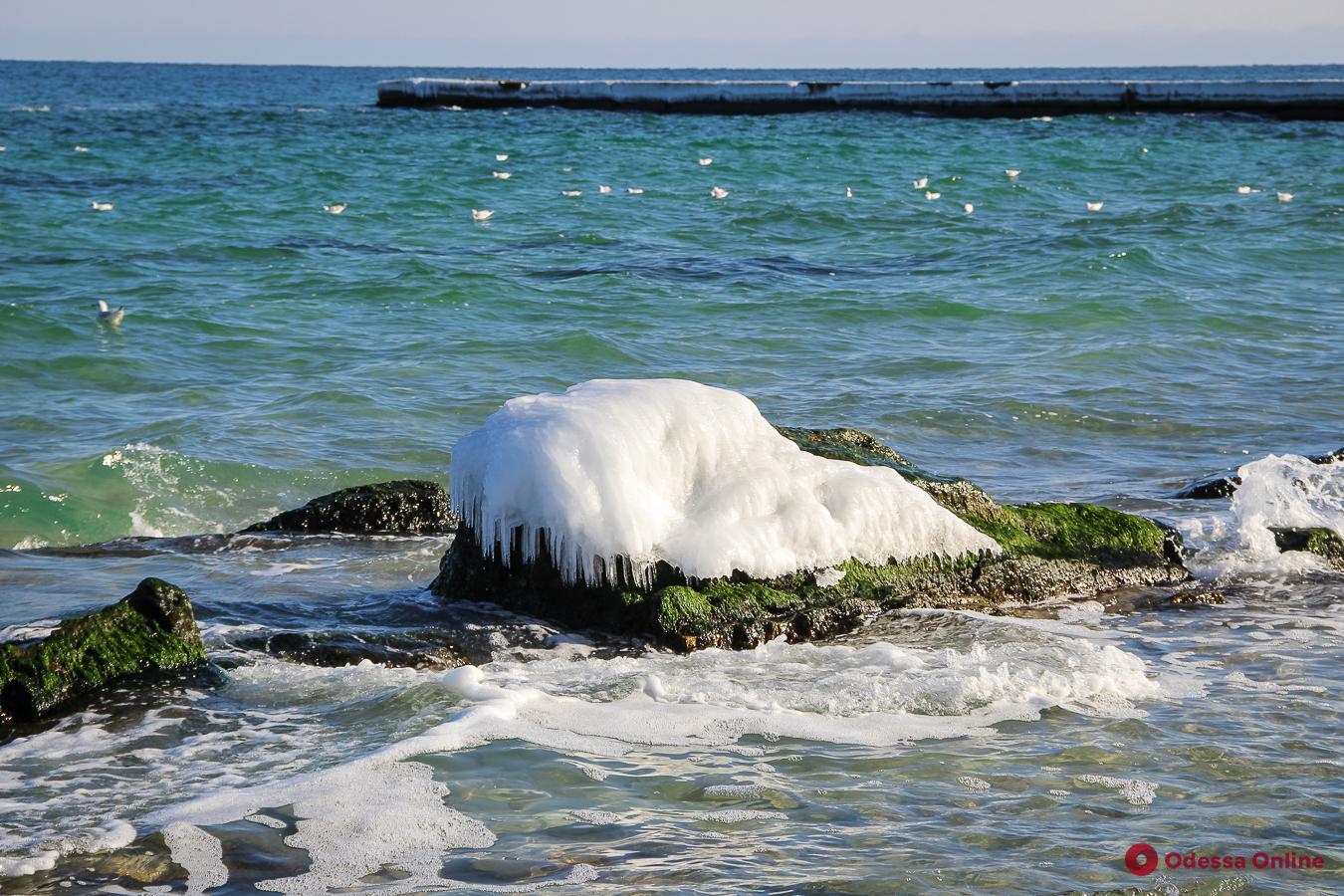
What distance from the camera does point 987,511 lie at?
22.1 ft

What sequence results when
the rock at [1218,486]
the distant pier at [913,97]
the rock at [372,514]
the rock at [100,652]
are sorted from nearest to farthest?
the rock at [100,652] < the rock at [372,514] < the rock at [1218,486] < the distant pier at [913,97]

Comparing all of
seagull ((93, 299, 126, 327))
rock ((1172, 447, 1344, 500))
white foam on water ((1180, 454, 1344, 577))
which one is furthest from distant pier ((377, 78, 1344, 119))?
white foam on water ((1180, 454, 1344, 577))

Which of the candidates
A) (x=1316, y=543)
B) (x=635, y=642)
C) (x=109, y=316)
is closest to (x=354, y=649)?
(x=635, y=642)

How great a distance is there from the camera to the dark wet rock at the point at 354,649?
544cm

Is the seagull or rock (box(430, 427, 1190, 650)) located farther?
the seagull

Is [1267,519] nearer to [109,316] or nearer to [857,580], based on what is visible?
[857,580]

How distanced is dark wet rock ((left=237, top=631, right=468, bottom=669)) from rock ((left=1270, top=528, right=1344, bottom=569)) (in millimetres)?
4225

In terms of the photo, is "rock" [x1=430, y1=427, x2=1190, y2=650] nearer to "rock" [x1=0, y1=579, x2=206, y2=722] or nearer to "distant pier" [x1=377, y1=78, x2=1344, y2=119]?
"rock" [x1=0, y1=579, x2=206, y2=722]

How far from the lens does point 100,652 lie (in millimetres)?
5102

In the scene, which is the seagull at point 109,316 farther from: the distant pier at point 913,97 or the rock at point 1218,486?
the distant pier at point 913,97

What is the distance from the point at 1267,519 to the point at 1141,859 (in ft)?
13.0

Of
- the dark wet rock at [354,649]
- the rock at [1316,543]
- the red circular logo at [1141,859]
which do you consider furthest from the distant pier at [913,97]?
the red circular logo at [1141,859]

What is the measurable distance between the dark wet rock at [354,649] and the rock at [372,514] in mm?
1827

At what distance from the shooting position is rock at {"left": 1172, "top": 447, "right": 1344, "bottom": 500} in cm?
831
